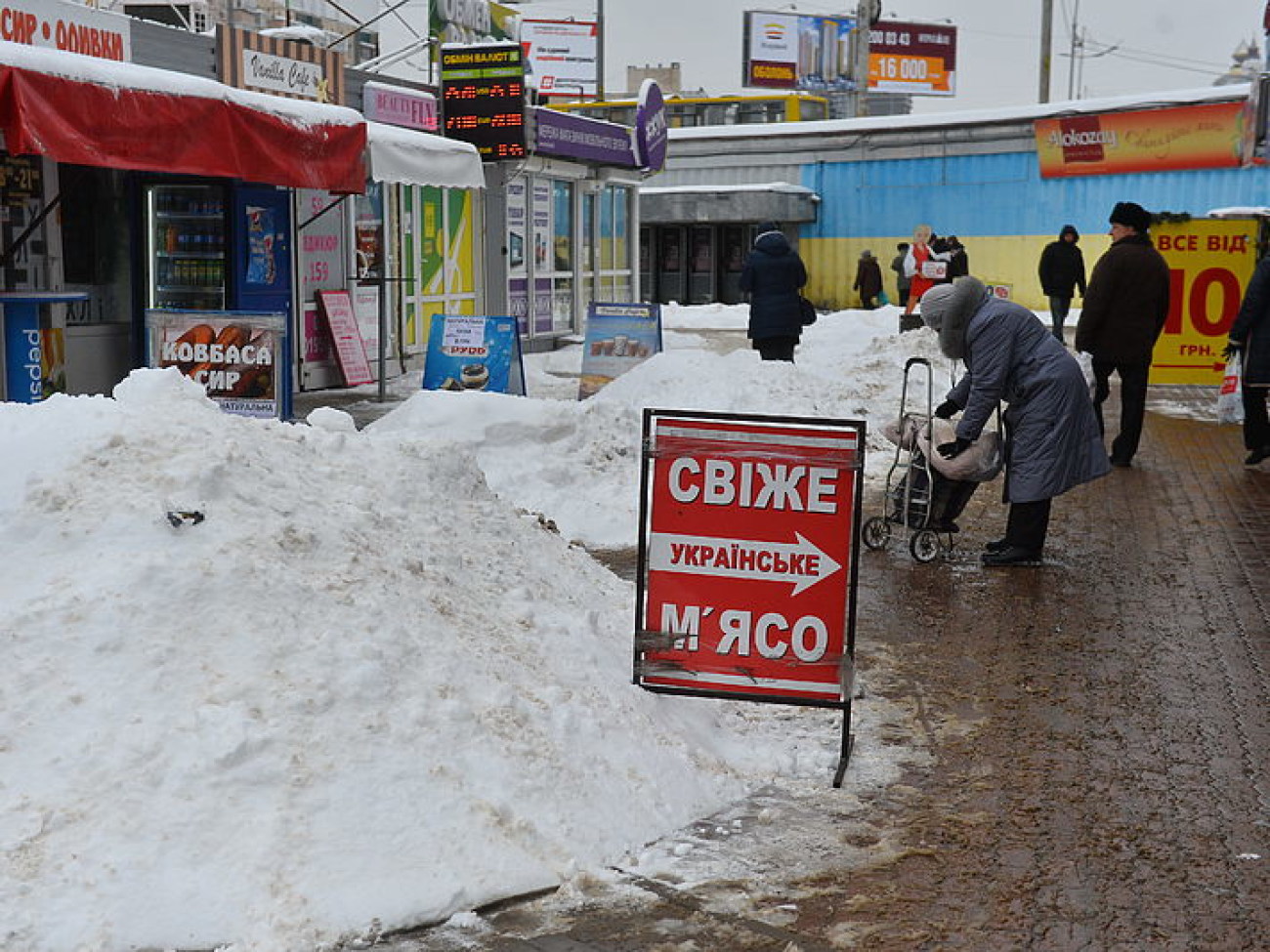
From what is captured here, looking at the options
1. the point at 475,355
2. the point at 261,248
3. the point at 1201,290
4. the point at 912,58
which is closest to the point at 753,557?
the point at 475,355

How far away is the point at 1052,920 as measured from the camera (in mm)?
4020

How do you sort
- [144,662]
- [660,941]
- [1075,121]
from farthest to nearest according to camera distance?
[1075,121] → [144,662] → [660,941]

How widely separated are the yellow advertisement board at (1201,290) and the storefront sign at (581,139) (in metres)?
8.24

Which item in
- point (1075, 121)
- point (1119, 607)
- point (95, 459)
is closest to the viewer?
point (95, 459)

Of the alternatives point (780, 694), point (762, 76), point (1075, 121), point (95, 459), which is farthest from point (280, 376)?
point (762, 76)

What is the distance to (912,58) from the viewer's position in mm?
69375

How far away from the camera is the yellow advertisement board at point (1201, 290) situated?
1605 centimetres

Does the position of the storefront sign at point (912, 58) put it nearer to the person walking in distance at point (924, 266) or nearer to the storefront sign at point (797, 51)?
the storefront sign at point (797, 51)

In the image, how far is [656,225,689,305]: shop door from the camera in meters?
38.9

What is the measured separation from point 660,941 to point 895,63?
69.7 m

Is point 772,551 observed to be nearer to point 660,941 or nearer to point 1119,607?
point 660,941

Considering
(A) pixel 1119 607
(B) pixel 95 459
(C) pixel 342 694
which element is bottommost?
(A) pixel 1119 607

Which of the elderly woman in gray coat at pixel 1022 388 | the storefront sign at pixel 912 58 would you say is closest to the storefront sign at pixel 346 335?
the elderly woman in gray coat at pixel 1022 388

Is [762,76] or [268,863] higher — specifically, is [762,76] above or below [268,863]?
above
